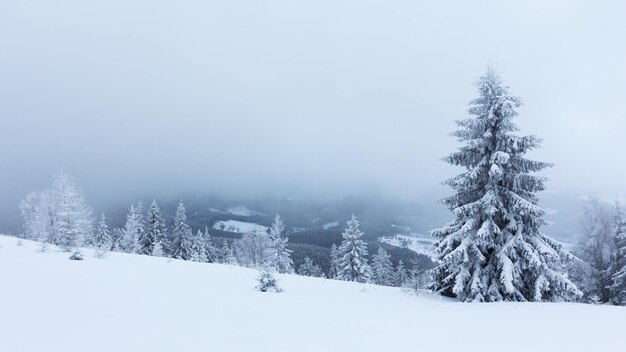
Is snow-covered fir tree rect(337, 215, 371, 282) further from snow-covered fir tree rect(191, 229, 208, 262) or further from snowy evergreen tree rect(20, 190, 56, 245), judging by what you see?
snowy evergreen tree rect(20, 190, 56, 245)

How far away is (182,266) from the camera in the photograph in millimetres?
16359

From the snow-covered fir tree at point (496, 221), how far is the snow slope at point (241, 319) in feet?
6.33

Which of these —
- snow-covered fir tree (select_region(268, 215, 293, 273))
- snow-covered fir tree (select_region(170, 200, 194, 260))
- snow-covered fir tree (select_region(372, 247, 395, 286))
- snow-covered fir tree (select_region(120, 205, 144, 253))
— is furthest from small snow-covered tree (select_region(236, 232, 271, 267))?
snow-covered fir tree (select_region(120, 205, 144, 253))

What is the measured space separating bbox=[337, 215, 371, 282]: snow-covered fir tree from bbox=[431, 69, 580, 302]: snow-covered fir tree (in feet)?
96.4

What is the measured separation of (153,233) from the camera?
47.0m

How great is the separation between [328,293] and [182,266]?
7002 millimetres

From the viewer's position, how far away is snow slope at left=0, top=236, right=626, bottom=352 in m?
6.20

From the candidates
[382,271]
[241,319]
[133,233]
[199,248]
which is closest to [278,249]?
[199,248]

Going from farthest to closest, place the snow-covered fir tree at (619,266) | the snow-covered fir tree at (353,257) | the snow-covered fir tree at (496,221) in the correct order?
the snow-covered fir tree at (353,257) < the snow-covered fir tree at (619,266) < the snow-covered fir tree at (496,221)

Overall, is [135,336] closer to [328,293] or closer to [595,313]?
[328,293]

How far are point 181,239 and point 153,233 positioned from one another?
342 centimetres

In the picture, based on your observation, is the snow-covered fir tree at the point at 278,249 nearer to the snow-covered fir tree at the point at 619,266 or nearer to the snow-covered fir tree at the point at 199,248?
the snow-covered fir tree at the point at 199,248

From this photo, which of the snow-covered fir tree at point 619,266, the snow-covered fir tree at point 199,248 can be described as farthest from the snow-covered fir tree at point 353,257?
the snow-covered fir tree at point 619,266

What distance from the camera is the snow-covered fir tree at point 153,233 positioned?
46.3 m
